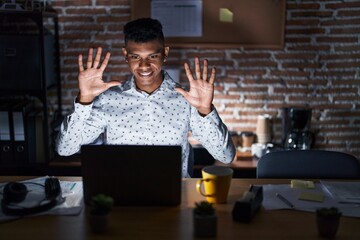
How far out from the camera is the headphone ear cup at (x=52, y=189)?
170 centimetres

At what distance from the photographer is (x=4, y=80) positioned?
10.2 ft

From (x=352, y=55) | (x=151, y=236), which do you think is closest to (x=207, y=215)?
(x=151, y=236)

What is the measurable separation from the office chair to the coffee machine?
1.09 metres

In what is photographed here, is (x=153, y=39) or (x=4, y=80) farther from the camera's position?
(x=4, y=80)

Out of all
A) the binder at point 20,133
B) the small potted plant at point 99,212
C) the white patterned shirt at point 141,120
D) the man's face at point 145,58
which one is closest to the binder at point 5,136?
the binder at point 20,133

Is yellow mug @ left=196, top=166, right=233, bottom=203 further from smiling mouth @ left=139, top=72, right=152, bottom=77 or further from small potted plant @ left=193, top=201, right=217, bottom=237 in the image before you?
smiling mouth @ left=139, top=72, right=152, bottom=77

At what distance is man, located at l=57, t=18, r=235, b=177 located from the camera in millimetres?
2055

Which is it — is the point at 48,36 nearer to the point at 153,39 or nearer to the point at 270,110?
the point at 153,39

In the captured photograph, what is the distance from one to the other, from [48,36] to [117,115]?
1236mm

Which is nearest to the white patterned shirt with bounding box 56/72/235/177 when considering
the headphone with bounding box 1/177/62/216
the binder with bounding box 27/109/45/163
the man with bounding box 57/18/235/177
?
the man with bounding box 57/18/235/177

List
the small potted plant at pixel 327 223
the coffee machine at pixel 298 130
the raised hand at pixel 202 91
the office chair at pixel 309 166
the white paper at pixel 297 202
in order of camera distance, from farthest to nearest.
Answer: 1. the coffee machine at pixel 298 130
2. the office chair at pixel 309 166
3. the raised hand at pixel 202 91
4. the white paper at pixel 297 202
5. the small potted plant at pixel 327 223

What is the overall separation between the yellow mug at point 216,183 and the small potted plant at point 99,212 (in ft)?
1.13

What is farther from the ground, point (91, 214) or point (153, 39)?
point (153, 39)

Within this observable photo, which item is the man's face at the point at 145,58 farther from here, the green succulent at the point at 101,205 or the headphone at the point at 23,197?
the green succulent at the point at 101,205
